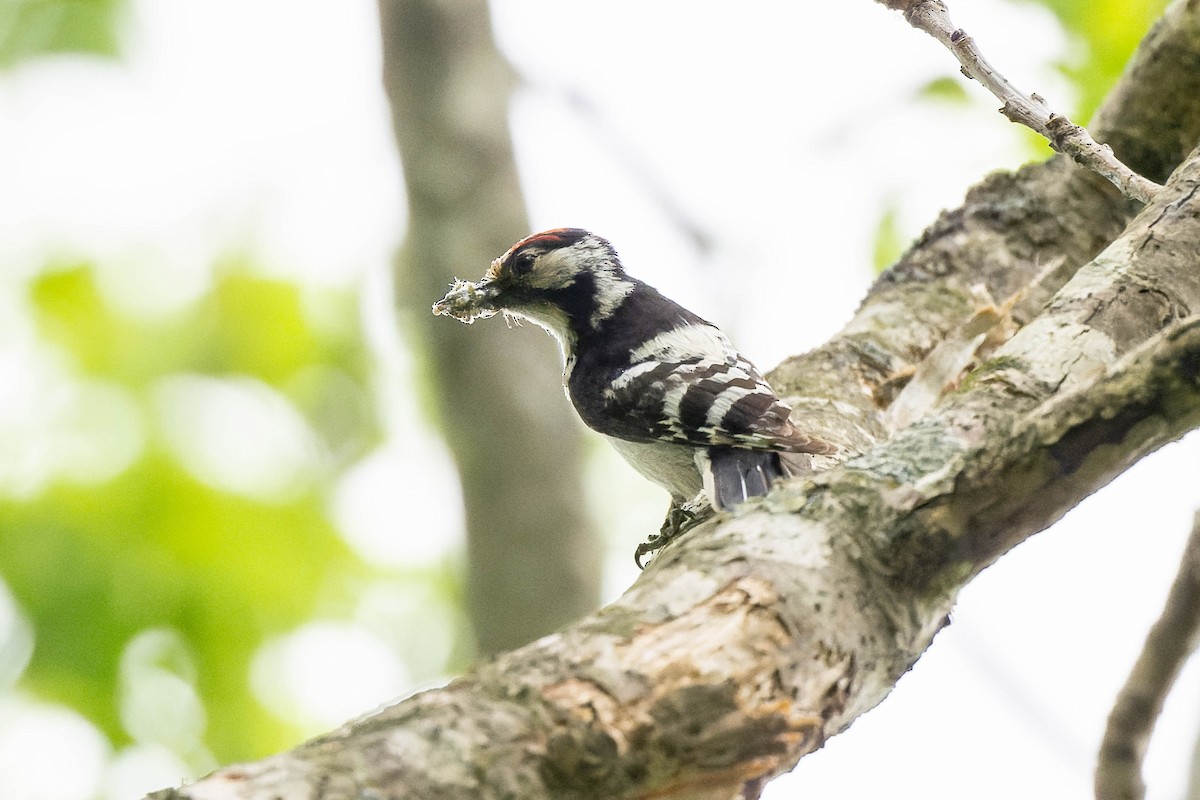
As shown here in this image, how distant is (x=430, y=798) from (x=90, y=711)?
187 inches

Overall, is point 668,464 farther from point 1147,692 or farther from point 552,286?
point 1147,692

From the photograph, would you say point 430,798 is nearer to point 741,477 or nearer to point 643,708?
point 643,708

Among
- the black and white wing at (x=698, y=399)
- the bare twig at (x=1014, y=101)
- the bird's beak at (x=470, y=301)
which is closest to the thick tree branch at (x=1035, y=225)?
the black and white wing at (x=698, y=399)

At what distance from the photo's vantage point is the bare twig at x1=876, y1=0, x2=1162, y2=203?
310 cm

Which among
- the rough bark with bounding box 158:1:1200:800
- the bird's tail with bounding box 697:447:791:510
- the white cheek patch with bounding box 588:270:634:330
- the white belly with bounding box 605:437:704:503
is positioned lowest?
the rough bark with bounding box 158:1:1200:800

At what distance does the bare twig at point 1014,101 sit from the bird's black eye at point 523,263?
2.21 metres

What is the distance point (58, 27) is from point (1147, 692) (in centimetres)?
705

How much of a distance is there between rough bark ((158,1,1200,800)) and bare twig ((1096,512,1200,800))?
56cm

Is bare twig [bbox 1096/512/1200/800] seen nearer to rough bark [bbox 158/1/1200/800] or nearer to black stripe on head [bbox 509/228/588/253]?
rough bark [bbox 158/1/1200/800]

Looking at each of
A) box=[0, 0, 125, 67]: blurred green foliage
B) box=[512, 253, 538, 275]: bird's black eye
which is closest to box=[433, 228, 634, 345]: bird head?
box=[512, 253, 538, 275]: bird's black eye

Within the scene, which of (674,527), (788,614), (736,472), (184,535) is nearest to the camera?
(788,614)

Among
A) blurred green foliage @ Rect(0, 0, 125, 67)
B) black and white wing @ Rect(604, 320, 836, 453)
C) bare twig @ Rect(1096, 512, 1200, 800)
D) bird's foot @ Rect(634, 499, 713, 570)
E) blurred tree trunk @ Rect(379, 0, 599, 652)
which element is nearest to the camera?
bare twig @ Rect(1096, 512, 1200, 800)

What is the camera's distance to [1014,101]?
10.2 ft

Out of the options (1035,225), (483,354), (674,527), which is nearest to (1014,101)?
(674,527)
